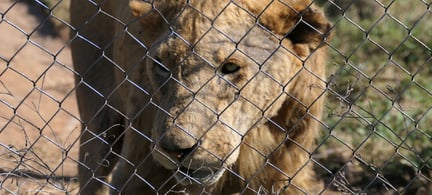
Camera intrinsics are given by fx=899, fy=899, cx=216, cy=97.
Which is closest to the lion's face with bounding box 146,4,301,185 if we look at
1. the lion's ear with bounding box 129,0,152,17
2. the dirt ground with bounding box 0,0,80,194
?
the lion's ear with bounding box 129,0,152,17

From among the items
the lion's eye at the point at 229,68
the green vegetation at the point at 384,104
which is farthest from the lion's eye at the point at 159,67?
the green vegetation at the point at 384,104

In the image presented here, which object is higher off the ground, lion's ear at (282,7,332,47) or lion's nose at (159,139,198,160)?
lion's ear at (282,7,332,47)

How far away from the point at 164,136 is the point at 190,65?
1.21 ft

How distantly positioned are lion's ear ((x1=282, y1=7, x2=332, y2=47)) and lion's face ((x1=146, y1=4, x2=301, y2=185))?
9 cm

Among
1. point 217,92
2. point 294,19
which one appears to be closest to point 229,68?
point 217,92

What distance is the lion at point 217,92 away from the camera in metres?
3.63

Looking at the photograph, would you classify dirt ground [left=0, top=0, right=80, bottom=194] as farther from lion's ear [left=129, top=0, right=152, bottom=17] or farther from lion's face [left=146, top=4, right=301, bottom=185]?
lion's face [left=146, top=4, right=301, bottom=185]

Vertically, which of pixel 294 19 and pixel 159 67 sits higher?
pixel 294 19

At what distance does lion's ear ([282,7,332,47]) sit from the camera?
384 cm

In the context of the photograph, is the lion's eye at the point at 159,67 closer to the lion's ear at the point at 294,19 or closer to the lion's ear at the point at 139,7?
the lion's ear at the point at 139,7

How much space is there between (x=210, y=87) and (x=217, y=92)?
1.4 inches

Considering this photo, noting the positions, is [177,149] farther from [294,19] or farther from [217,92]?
[294,19]

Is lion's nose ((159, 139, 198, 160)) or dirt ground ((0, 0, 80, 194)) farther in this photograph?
dirt ground ((0, 0, 80, 194))

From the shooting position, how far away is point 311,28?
3920 millimetres
